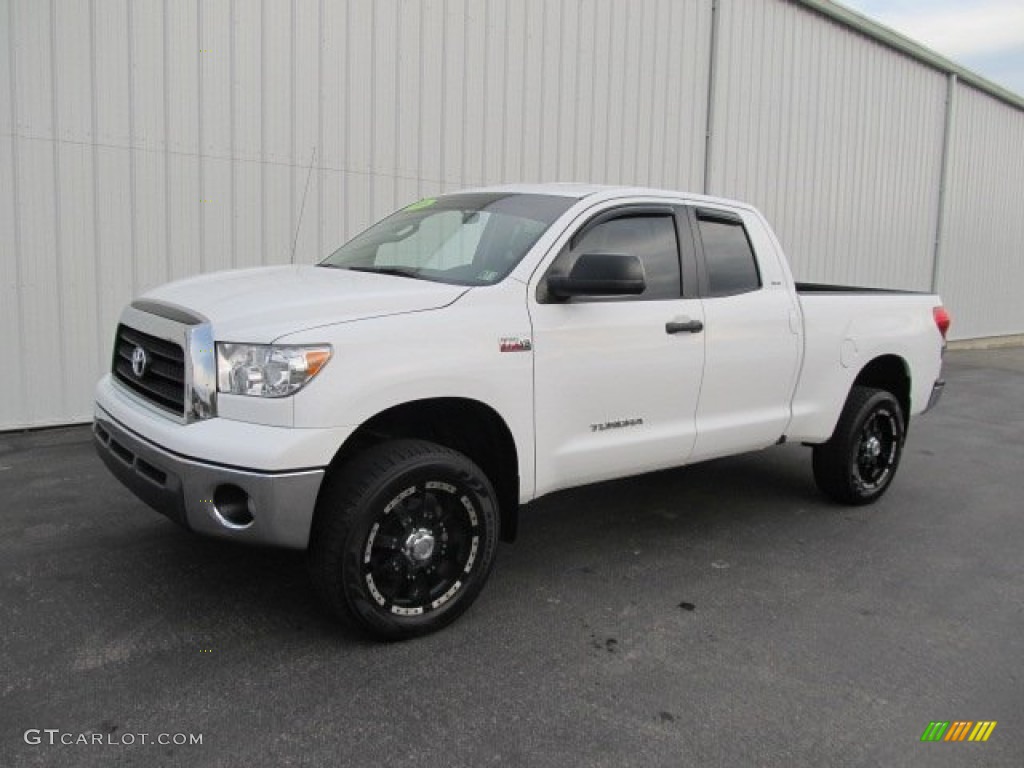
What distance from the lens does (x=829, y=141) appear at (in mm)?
13586

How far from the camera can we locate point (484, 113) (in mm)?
8734

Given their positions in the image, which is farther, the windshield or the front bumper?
the windshield

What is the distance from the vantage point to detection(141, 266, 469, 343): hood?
3.09m

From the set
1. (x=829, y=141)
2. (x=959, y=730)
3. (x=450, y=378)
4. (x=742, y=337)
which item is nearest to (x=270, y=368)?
(x=450, y=378)

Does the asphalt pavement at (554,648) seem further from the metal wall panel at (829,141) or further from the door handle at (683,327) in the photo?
the metal wall panel at (829,141)

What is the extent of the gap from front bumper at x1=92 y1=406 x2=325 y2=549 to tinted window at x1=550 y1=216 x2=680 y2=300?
1761 mm

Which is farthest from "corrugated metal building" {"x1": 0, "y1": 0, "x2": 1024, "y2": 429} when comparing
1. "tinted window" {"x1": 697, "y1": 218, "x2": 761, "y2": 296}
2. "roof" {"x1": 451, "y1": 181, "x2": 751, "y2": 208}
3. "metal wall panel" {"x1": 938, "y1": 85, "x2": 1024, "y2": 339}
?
"metal wall panel" {"x1": 938, "y1": 85, "x2": 1024, "y2": 339}

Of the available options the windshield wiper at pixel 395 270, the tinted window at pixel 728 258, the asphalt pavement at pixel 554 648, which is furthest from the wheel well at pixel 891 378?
the windshield wiper at pixel 395 270

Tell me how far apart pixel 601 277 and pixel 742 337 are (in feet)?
4.15

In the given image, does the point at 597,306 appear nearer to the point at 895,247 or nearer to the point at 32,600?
the point at 32,600

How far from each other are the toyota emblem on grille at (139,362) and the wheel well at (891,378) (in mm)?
4280

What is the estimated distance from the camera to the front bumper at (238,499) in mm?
2938

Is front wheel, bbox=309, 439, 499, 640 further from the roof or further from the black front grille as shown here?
the roof

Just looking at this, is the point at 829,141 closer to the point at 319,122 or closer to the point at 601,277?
the point at 319,122
